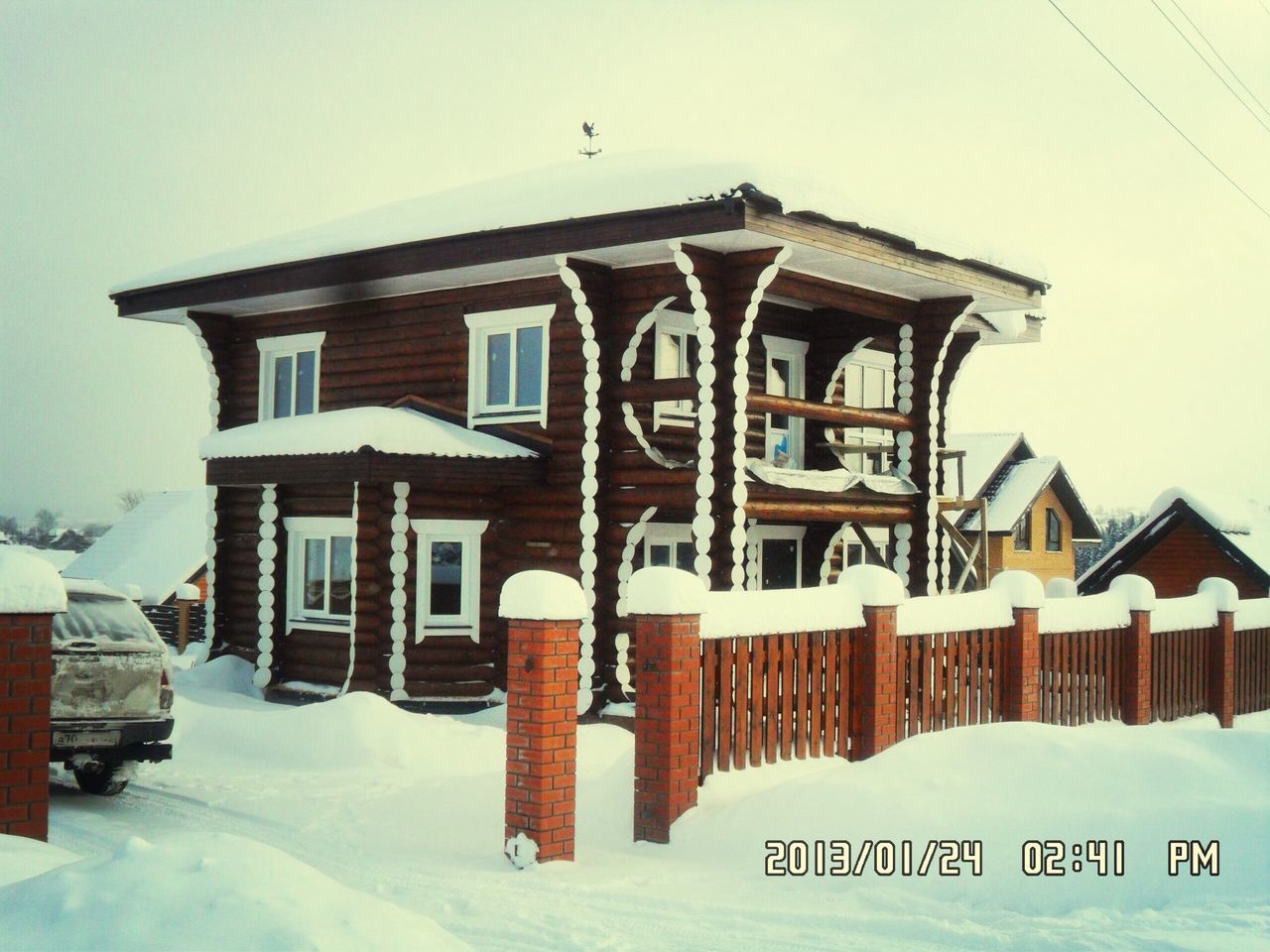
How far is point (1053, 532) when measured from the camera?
147 ft

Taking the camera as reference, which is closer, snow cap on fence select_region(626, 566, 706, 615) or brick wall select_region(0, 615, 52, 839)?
brick wall select_region(0, 615, 52, 839)

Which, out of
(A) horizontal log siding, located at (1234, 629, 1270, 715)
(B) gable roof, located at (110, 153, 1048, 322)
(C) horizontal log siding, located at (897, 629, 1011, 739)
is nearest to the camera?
(C) horizontal log siding, located at (897, 629, 1011, 739)

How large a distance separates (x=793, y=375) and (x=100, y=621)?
1058 cm

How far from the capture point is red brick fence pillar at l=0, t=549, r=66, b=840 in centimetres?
633

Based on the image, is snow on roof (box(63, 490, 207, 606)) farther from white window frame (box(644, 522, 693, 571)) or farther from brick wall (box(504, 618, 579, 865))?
brick wall (box(504, 618, 579, 865))

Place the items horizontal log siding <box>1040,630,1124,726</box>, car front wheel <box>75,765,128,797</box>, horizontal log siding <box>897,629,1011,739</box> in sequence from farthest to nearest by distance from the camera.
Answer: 1. horizontal log siding <box>1040,630,1124,726</box>
2. horizontal log siding <box>897,629,1011,739</box>
3. car front wheel <box>75,765,128,797</box>

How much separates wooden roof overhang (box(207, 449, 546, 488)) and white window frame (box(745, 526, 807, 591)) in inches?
131

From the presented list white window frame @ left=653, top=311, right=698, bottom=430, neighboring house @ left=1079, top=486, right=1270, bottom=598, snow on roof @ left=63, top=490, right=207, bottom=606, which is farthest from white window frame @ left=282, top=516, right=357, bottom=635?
snow on roof @ left=63, top=490, right=207, bottom=606

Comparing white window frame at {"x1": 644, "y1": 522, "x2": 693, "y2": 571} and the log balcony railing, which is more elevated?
white window frame at {"x1": 644, "y1": 522, "x2": 693, "y2": 571}

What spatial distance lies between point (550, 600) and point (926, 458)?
10699 mm

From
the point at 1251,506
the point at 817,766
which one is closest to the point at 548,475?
the point at 817,766

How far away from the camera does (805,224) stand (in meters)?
13.5

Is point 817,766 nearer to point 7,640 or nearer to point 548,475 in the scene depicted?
point 7,640

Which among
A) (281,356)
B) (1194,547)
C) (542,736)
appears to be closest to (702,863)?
(542,736)
